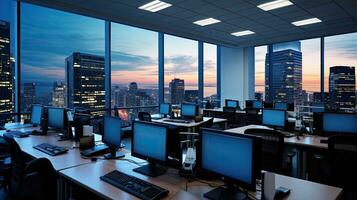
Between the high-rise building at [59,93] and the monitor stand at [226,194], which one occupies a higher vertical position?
the high-rise building at [59,93]

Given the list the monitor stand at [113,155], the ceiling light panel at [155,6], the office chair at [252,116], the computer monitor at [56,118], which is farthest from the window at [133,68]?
the monitor stand at [113,155]

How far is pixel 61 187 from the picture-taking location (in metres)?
2.28

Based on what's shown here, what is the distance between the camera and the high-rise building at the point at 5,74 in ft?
16.0

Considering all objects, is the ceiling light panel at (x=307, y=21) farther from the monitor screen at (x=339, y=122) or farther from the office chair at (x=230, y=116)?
the monitor screen at (x=339, y=122)

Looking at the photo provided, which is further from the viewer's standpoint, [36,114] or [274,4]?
[274,4]

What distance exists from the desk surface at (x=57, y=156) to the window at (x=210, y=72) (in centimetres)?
689

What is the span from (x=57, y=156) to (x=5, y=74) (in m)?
3.37

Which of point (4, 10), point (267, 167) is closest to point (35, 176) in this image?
point (267, 167)

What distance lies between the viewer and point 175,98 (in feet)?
28.3

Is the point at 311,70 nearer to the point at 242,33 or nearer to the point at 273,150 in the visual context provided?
the point at 242,33

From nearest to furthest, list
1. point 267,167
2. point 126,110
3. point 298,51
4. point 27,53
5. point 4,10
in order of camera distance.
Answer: point 267,167 → point 4,10 → point 27,53 → point 126,110 → point 298,51

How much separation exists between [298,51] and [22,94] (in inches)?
327

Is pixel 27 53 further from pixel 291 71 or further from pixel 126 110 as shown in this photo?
pixel 291 71

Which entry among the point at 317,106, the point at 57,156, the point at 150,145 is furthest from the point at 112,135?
the point at 317,106
